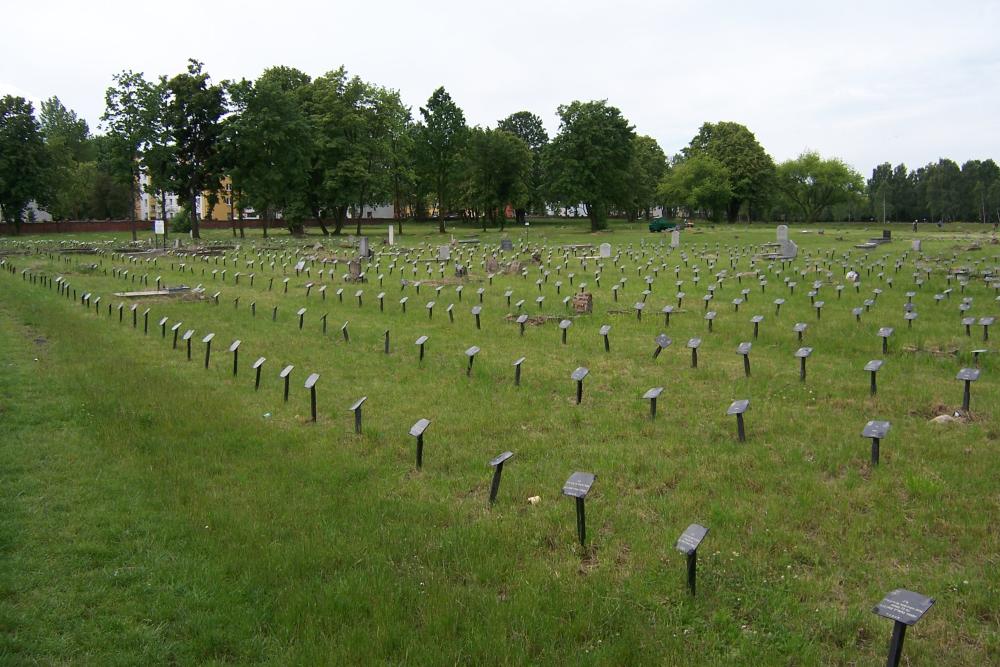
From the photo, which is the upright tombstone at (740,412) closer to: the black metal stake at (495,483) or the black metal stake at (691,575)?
the black metal stake at (495,483)

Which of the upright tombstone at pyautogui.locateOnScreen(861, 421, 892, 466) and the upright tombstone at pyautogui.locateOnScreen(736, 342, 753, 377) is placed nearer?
the upright tombstone at pyautogui.locateOnScreen(861, 421, 892, 466)

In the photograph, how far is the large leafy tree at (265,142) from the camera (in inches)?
1902

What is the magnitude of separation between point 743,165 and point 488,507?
68.7 meters

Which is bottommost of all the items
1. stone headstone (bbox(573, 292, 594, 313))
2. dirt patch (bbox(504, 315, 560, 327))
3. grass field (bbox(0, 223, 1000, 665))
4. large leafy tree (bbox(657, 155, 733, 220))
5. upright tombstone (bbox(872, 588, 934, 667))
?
grass field (bbox(0, 223, 1000, 665))

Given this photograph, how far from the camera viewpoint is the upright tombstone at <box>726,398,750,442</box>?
7.12 m

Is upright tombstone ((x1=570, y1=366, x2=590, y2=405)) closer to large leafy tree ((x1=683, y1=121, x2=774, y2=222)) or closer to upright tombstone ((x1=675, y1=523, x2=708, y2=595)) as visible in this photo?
upright tombstone ((x1=675, y1=523, x2=708, y2=595))

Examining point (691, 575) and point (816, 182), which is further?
point (816, 182)

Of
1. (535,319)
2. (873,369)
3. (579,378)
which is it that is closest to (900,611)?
(579,378)

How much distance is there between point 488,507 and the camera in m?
6.02

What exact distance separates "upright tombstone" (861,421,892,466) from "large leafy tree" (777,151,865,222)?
75.1 metres

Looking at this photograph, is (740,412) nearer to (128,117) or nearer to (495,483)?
(495,483)

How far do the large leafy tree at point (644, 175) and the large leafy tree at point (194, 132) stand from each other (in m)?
34.1

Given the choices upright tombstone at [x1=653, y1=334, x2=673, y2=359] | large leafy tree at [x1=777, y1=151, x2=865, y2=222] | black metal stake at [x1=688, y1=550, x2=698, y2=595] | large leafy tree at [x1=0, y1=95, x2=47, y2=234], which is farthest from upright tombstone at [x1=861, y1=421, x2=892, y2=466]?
large leafy tree at [x1=777, y1=151, x2=865, y2=222]

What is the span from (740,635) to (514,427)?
168 inches
